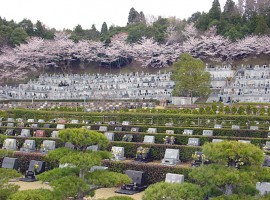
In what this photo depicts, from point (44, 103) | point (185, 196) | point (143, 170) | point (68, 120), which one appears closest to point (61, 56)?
point (44, 103)

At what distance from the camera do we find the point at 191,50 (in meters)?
83.2

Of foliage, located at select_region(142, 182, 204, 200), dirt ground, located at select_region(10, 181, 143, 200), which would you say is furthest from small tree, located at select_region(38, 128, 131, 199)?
dirt ground, located at select_region(10, 181, 143, 200)

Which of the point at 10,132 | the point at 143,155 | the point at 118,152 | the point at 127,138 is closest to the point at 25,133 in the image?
the point at 10,132

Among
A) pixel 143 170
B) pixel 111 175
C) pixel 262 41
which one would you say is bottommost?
pixel 143 170

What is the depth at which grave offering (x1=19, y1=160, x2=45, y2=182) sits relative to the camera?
19.6 meters

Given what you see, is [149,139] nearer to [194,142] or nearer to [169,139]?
[169,139]

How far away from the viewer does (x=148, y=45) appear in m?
86.3

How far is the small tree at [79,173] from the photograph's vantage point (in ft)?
40.1

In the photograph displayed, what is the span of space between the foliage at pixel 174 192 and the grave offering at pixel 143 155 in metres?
10.2

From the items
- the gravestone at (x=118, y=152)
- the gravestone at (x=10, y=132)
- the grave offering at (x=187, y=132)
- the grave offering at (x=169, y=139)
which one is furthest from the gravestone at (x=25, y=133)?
the grave offering at (x=187, y=132)

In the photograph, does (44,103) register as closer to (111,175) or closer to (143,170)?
(143,170)

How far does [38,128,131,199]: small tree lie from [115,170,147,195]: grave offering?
14.7 ft

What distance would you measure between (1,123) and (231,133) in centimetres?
2148

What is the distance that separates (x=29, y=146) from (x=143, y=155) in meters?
7.64
